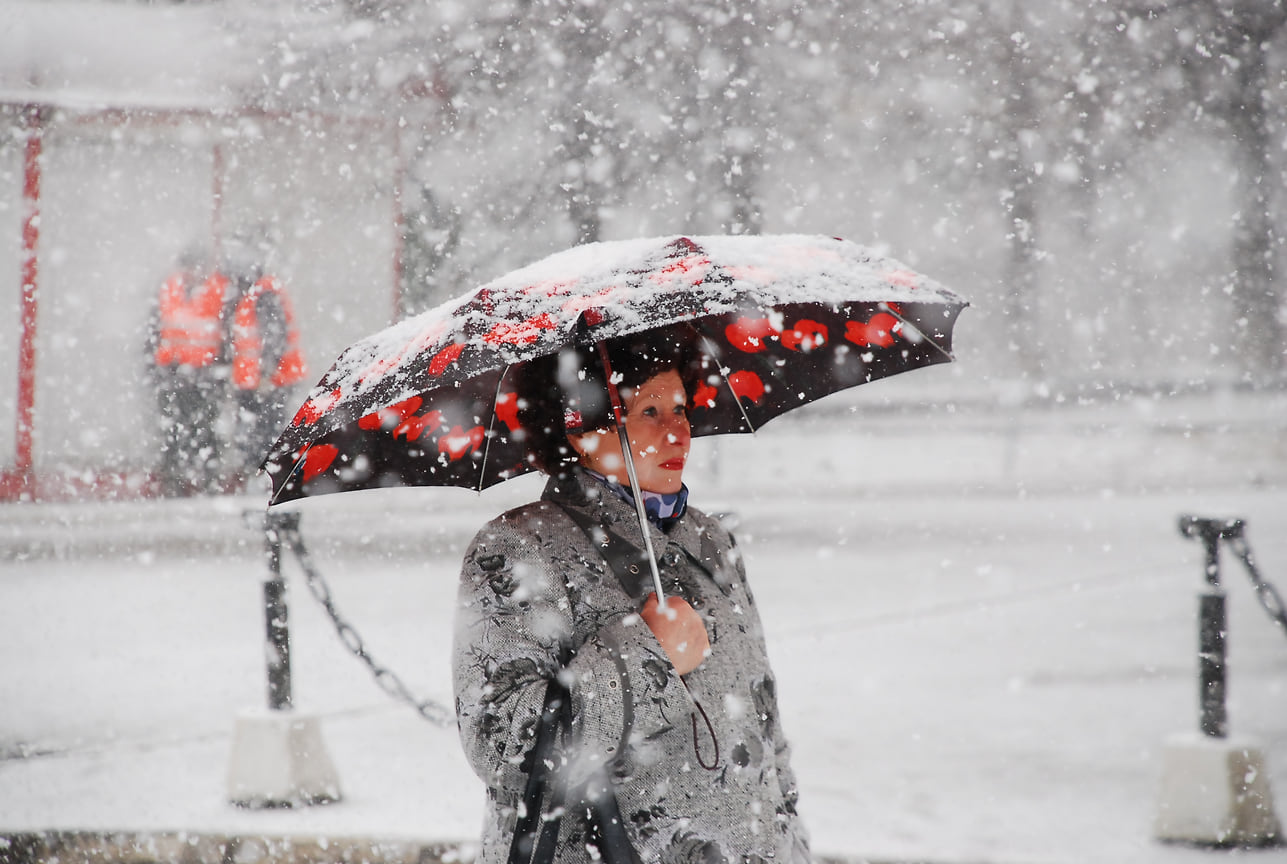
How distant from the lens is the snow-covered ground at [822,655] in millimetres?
4074

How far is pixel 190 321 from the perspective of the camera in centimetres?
1015

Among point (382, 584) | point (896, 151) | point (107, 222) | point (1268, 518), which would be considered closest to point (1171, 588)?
point (1268, 518)

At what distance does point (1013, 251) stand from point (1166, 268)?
3.50 m

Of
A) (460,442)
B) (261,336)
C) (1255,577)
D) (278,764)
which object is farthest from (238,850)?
(261,336)

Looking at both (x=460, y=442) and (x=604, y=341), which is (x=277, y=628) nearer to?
(x=460, y=442)

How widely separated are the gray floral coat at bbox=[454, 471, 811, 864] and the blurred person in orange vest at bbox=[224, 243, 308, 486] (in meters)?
7.90

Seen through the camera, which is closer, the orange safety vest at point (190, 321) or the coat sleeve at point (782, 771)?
the coat sleeve at point (782, 771)

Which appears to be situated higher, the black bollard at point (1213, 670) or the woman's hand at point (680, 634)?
the woman's hand at point (680, 634)

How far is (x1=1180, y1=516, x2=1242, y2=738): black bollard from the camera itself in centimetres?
375

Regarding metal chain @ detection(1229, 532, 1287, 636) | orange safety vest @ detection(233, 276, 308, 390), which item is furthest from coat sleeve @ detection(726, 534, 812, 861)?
orange safety vest @ detection(233, 276, 308, 390)

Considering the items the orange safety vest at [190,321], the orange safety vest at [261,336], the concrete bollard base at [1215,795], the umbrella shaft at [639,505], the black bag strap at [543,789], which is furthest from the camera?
the orange safety vest at [190,321]

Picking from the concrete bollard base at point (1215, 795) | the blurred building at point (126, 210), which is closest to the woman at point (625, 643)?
the concrete bollard base at point (1215, 795)

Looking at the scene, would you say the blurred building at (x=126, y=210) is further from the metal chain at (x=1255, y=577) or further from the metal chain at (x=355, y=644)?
the metal chain at (x=1255, y=577)

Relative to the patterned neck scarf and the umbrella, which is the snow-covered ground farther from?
the patterned neck scarf
